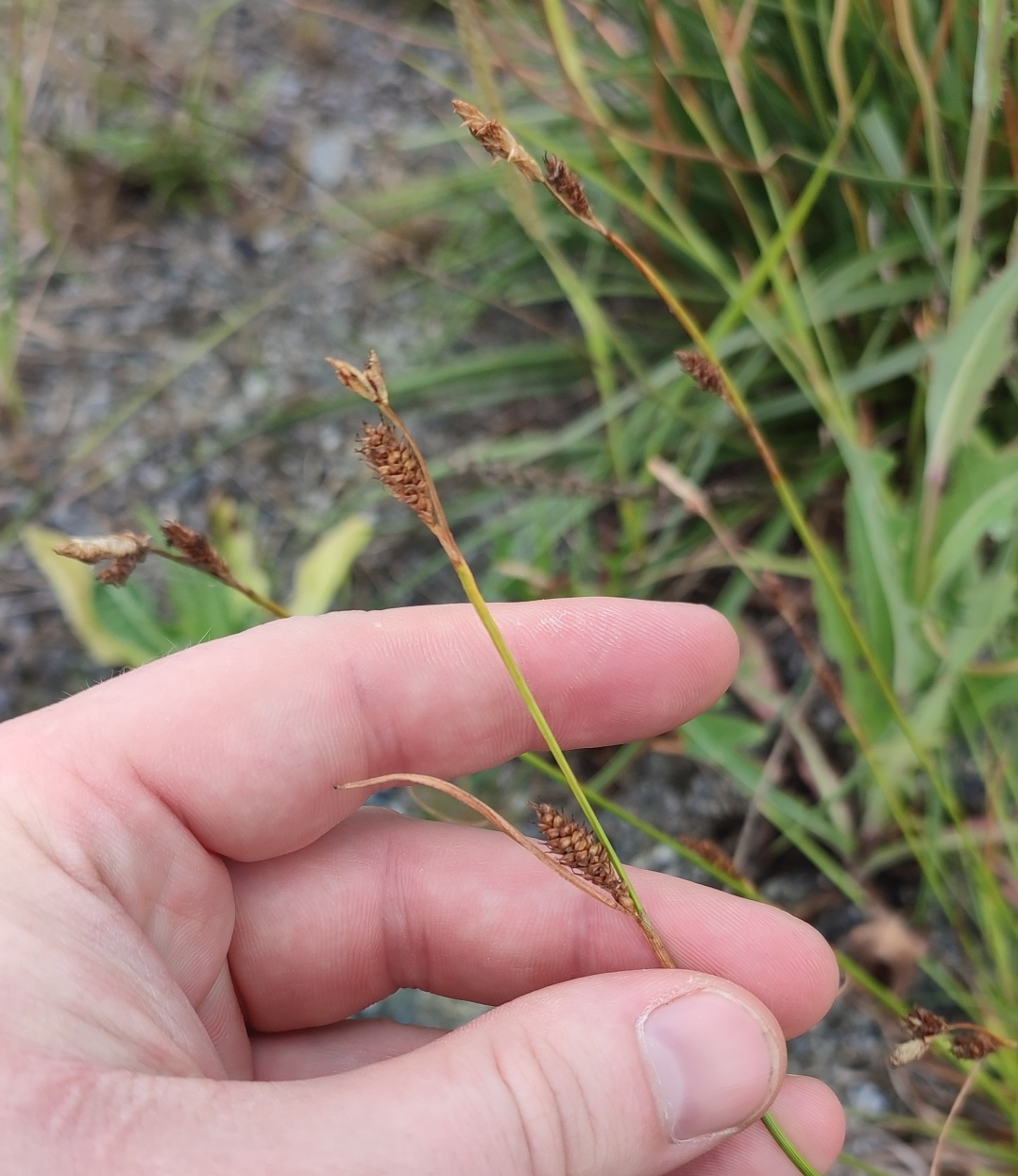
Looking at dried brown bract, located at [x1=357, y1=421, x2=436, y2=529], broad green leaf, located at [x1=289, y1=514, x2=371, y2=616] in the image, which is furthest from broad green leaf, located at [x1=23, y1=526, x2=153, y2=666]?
dried brown bract, located at [x1=357, y1=421, x2=436, y2=529]

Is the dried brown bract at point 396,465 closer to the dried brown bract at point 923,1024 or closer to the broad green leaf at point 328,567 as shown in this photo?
the dried brown bract at point 923,1024

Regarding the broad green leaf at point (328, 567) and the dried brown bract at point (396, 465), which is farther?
the broad green leaf at point (328, 567)

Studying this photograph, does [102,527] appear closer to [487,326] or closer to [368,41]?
[487,326]

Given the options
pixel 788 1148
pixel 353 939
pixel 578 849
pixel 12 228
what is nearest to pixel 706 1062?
pixel 788 1148

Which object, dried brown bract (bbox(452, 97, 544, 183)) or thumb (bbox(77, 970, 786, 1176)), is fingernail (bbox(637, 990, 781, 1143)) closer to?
thumb (bbox(77, 970, 786, 1176))

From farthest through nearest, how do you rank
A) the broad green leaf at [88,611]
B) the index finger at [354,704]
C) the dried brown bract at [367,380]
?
1. the broad green leaf at [88,611]
2. the index finger at [354,704]
3. the dried brown bract at [367,380]

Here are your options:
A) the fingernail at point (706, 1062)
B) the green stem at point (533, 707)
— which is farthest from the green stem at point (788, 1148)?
the green stem at point (533, 707)
